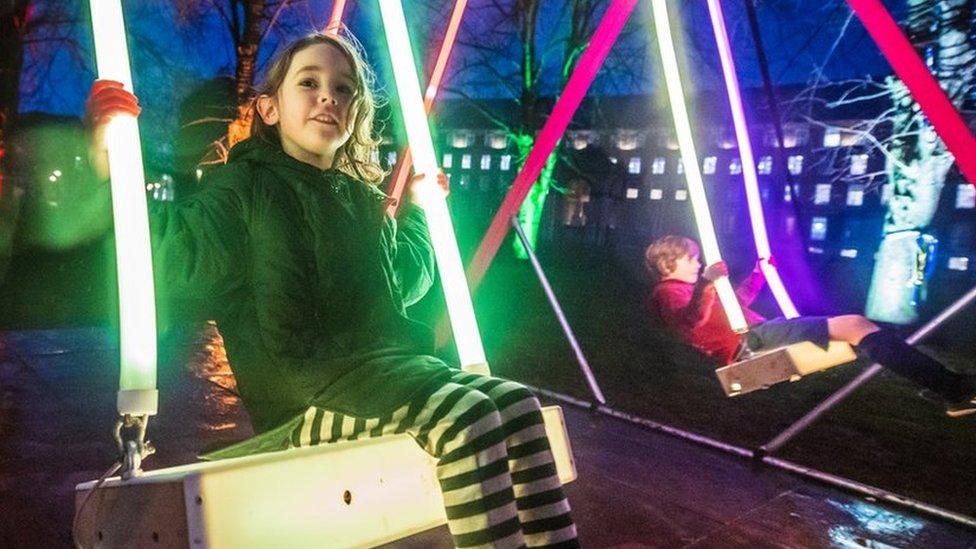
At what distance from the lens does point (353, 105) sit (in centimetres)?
231

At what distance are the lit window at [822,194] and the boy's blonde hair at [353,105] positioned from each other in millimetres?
40745

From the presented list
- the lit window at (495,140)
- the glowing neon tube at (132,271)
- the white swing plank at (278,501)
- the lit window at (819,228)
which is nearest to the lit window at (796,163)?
the lit window at (819,228)

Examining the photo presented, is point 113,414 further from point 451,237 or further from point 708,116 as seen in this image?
point 708,116

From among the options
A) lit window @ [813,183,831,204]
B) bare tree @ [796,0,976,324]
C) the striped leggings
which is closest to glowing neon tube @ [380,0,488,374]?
the striped leggings

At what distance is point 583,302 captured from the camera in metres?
14.1

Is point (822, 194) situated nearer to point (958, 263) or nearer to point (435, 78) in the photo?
point (958, 263)

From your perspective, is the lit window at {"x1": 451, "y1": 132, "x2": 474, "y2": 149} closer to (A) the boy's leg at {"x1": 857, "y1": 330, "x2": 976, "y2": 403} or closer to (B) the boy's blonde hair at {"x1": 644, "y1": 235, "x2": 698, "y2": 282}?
(B) the boy's blonde hair at {"x1": 644, "y1": 235, "x2": 698, "y2": 282}

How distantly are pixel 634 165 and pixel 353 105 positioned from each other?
46.7m

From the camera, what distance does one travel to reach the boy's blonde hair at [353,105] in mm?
2268

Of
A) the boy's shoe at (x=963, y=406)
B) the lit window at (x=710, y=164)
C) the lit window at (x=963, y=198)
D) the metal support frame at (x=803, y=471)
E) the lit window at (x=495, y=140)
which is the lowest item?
the metal support frame at (x=803, y=471)

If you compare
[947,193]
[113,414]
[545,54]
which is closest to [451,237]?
[113,414]

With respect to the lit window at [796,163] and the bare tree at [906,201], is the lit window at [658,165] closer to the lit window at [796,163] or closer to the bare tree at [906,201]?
the lit window at [796,163]

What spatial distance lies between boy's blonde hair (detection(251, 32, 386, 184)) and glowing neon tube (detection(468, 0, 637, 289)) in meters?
1.15

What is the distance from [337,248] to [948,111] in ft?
6.37
